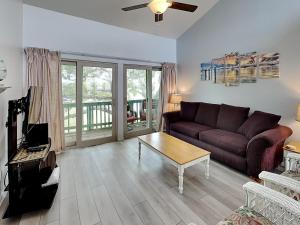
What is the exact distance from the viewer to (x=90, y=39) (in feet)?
11.8

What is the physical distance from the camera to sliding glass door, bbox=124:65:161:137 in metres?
4.31

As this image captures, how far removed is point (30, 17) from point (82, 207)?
10.8 feet

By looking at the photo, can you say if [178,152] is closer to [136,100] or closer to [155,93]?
[136,100]

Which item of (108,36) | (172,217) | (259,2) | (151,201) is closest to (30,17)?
(108,36)

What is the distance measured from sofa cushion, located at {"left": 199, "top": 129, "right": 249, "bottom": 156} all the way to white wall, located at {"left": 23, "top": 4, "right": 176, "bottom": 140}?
209 centimetres

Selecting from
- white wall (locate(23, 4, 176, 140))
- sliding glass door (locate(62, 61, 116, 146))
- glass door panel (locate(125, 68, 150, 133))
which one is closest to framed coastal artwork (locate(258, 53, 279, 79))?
white wall (locate(23, 4, 176, 140))

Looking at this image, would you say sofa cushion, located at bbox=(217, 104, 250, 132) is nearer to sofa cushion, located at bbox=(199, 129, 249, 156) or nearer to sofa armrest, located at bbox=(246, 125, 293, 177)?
sofa cushion, located at bbox=(199, 129, 249, 156)

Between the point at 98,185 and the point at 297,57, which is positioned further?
the point at 297,57

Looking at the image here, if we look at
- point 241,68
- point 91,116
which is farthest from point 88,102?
point 241,68

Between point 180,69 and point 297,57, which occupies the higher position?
point 180,69

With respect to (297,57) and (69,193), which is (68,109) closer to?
(69,193)

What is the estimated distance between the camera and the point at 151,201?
196cm

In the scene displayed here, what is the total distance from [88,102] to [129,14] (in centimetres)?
210

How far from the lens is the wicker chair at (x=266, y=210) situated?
1074 millimetres
